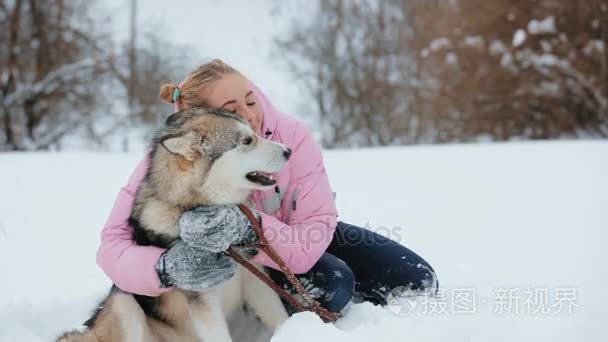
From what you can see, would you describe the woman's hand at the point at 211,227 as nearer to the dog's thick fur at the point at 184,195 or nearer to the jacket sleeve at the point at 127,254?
the dog's thick fur at the point at 184,195

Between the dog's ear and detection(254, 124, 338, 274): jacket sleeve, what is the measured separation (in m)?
0.38

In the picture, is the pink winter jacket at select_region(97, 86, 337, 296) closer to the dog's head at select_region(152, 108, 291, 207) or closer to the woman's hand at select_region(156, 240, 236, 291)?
the woman's hand at select_region(156, 240, 236, 291)

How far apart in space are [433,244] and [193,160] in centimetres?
240

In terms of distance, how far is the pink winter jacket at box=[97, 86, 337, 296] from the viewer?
2250 mm

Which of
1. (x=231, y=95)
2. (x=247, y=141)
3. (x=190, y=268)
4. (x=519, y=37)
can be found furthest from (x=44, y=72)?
(x=190, y=268)

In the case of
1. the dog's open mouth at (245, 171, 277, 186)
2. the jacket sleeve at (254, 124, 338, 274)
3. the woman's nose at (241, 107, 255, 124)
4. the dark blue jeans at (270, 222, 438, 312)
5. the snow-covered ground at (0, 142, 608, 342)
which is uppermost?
the woman's nose at (241, 107, 255, 124)

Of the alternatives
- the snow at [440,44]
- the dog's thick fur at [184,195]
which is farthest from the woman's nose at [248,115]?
the snow at [440,44]

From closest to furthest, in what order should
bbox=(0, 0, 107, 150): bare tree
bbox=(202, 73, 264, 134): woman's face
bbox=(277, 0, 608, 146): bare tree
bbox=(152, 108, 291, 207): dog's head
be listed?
bbox=(152, 108, 291, 207): dog's head → bbox=(202, 73, 264, 134): woman's face → bbox=(277, 0, 608, 146): bare tree → bbox=(0, 0, 107, 150): bare tree

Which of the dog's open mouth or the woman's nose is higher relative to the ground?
the woman's nose

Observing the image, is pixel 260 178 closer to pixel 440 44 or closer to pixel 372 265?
pixel 372 265

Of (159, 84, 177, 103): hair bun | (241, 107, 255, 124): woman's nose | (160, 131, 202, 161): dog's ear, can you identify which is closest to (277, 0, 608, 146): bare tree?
(241, 107, 255, 124): woman's nose

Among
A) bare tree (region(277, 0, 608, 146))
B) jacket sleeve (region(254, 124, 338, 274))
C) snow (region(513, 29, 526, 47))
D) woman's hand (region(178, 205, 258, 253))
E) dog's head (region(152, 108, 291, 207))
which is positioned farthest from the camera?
snow (region(513, 29, 526, 47))

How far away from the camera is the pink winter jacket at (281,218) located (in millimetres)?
2250

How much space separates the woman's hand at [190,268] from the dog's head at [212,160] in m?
0.19
